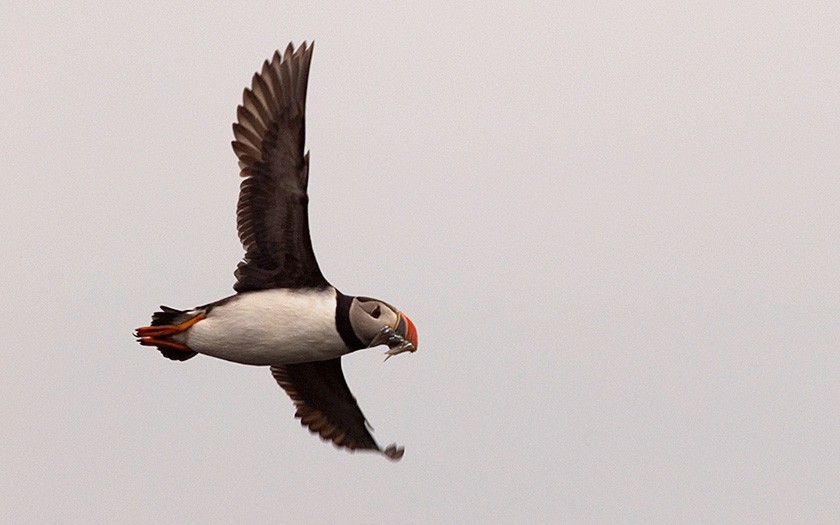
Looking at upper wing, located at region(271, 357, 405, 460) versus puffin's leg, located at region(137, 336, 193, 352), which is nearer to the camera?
puffin's leg, located at region(137, 336, 193, 352)

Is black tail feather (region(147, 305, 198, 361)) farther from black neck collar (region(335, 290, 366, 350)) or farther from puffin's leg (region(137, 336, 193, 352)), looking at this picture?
black neck collar (region(335, 290, 366, 350))

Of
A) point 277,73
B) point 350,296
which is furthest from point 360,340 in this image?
point 277,73

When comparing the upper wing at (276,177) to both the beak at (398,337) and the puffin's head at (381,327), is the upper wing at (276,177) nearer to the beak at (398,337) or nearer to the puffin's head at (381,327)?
the puffin's head at (381,327)

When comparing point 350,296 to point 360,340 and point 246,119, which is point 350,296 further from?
point 246,119

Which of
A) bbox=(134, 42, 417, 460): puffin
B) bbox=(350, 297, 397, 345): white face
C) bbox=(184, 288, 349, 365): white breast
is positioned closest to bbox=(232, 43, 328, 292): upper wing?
bbox=(134, 42, 417, 460): puffin

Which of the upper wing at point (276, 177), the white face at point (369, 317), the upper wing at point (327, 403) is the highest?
the upper wing at point (276, 177)

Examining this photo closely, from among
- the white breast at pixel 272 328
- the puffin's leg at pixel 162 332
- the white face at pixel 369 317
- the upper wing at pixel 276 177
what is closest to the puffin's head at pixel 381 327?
the white face at pixel 369 317
